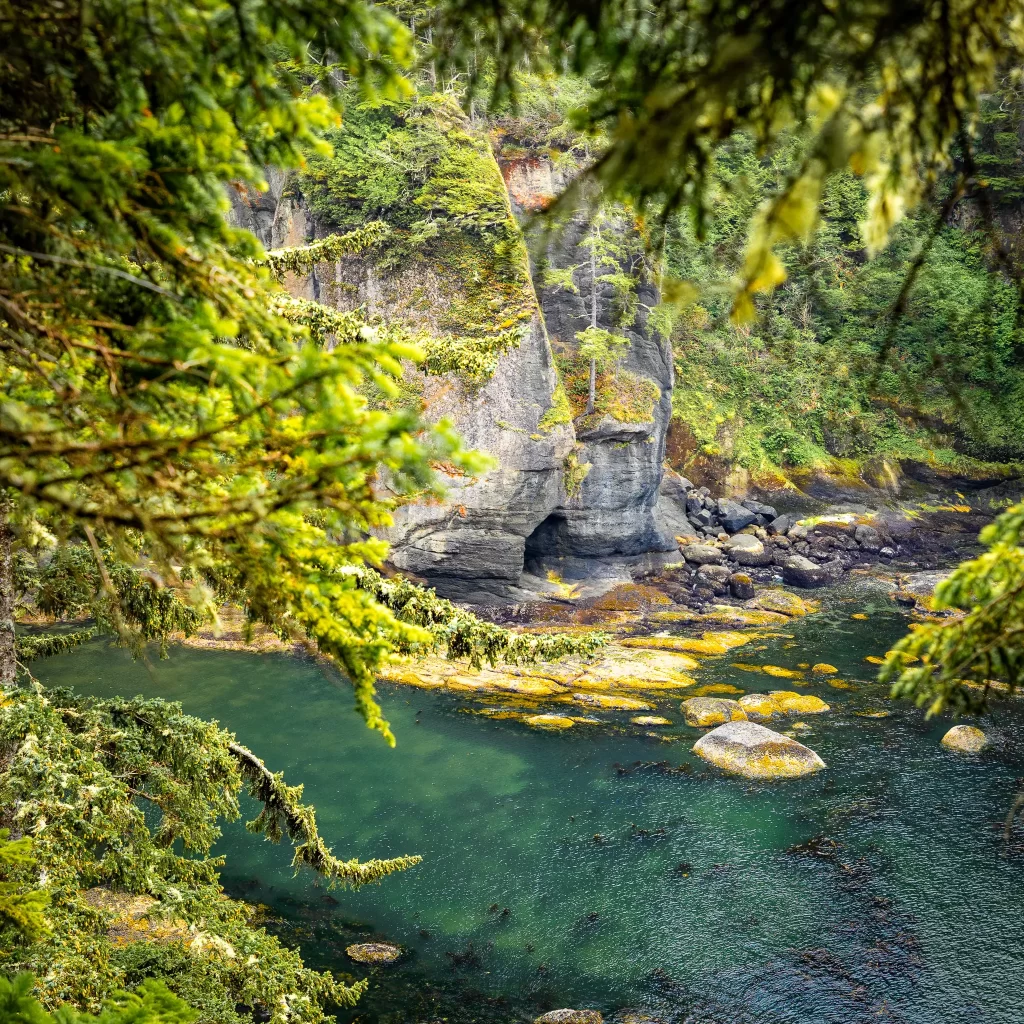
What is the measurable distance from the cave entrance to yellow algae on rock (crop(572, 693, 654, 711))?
8024mm

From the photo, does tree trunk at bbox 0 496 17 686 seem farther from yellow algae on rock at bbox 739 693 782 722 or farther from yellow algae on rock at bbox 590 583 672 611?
yellow algae on rock at bbox 590 583 672 611

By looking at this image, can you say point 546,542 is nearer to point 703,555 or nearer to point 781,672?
point 703,555

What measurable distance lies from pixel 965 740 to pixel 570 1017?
12207 mm

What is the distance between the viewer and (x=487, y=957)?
11.5 m

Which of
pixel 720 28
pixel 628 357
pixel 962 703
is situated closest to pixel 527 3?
pixel 720 28

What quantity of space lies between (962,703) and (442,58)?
331cm

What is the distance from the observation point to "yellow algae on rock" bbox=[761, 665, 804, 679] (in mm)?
20891

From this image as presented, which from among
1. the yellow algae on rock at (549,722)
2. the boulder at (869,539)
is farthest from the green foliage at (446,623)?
the boulder at (869,539)

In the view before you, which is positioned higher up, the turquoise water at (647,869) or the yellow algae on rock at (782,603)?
the yellow algae on rock at (782,603)

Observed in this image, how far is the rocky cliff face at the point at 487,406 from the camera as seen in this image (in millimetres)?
23375

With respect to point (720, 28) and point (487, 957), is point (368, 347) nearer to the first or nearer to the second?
point (720, 28)

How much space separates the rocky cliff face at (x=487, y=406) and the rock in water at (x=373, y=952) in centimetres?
1327

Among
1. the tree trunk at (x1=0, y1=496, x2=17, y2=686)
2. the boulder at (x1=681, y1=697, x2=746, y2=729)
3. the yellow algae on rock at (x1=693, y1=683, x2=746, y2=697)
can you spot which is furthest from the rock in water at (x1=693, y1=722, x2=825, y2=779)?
the tree trunk at (x1=0, y1=496, x2=17, y2=686)

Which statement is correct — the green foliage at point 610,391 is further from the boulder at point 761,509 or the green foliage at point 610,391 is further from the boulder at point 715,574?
the boulder at point 761,509
